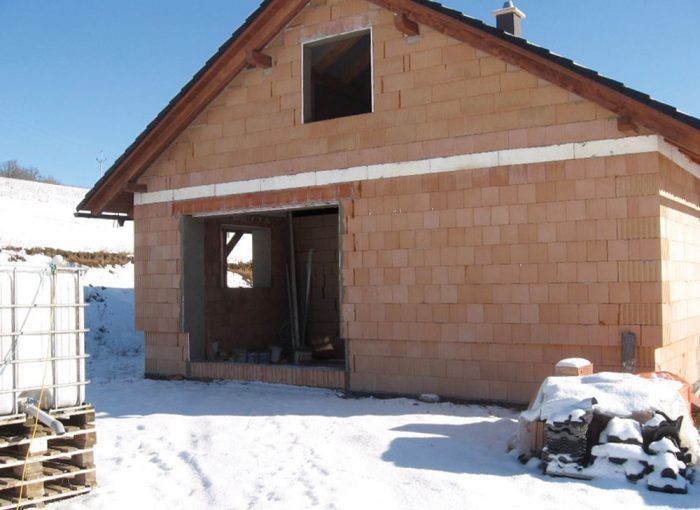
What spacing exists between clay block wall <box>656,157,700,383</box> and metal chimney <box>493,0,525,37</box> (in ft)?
10.3

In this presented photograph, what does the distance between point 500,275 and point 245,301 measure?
6.77 meters

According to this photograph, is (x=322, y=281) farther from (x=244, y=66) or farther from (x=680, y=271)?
(x=680, y=271)

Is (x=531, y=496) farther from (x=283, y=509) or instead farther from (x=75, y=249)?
(x=75, y=249)

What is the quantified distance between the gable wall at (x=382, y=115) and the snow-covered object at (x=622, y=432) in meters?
4.00

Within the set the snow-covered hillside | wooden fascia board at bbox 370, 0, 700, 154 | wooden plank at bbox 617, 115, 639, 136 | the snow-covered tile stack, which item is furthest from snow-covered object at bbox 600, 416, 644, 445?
the snow-covered hillside

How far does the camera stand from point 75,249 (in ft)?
92.9

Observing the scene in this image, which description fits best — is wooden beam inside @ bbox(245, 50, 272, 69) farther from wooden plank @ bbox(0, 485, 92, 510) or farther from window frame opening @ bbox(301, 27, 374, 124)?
wooden plank @ bbox(0, 485, 92, 510)

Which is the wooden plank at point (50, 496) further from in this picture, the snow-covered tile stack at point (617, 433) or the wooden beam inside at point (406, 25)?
the wooden beam inside at point (406, 25)

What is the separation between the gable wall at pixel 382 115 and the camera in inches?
367

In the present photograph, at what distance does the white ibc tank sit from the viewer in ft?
19.3

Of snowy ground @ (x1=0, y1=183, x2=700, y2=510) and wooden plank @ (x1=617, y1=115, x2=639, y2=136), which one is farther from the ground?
wooden plank @ (x1=617, y1=115, x2=639, y2=136)

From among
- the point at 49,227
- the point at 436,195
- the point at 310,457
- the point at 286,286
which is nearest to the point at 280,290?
the point at 286,286

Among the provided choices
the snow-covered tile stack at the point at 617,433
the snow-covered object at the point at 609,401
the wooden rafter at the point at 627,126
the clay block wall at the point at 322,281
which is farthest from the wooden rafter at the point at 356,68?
the snow-covered tile stack at the point at 617,433

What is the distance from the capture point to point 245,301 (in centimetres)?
1469
